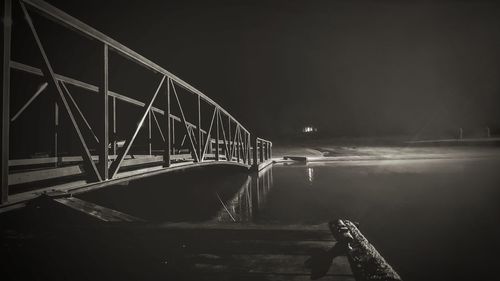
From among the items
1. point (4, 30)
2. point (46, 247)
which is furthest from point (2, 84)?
point (46, 247)

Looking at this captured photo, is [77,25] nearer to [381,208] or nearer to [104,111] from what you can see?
[104,111]

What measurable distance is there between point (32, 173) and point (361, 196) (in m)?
15.9

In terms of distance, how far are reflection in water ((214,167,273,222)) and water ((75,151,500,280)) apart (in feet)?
0.14

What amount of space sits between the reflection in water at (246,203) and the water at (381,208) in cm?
4

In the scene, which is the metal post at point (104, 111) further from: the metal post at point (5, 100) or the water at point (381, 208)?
the water at point (381, 208)

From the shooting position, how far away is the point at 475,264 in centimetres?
718

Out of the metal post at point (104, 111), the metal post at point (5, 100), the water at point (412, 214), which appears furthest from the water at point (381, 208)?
the metal post at point (5, 100)

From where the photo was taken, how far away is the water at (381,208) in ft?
25.1

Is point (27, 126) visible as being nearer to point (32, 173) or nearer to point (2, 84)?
point (32, 173)

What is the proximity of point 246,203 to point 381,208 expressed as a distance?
637 cm

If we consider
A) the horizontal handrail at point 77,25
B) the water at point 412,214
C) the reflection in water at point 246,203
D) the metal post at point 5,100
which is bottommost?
the water at point 412,214

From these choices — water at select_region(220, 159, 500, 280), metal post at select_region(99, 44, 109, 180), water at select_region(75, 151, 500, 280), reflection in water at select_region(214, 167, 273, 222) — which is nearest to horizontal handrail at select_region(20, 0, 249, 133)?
metal post at select_region(99, 44, 109, 180)

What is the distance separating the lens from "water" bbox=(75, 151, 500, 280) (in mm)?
7652

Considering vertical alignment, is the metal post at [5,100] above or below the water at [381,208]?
above
